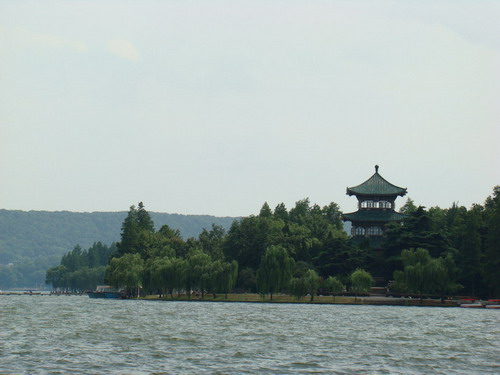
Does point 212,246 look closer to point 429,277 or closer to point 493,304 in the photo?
point 429,277

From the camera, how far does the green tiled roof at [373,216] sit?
14838 cm

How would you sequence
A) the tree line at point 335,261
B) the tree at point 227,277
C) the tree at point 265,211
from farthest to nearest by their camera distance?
1. the tree at point 265,211
2. the tree at point 227,277
3. the tree line at point 335,261

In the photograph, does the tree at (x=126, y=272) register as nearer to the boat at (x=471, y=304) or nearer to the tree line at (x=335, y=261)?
the tree line at (x=335, y=261)

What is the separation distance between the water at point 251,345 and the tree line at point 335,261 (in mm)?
27546

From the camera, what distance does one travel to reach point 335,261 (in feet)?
424

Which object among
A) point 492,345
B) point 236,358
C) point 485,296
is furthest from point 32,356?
point 485,296

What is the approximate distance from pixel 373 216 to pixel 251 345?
3793 inches

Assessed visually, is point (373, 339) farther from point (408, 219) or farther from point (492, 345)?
point (408, 219)

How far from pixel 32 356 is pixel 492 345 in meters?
28.6

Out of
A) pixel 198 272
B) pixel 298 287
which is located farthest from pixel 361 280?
pixel 198 272

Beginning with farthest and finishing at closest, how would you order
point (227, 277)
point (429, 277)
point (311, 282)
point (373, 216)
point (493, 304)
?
point (373, 216) < point (227, 277) < point (311, 282) < point (429, 277) < point (493, 304)

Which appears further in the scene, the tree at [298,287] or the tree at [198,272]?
the tree at [198,272]

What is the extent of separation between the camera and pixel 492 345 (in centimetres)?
5734

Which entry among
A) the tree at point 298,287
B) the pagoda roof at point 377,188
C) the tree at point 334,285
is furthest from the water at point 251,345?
the pagoda roof at point 377,188
